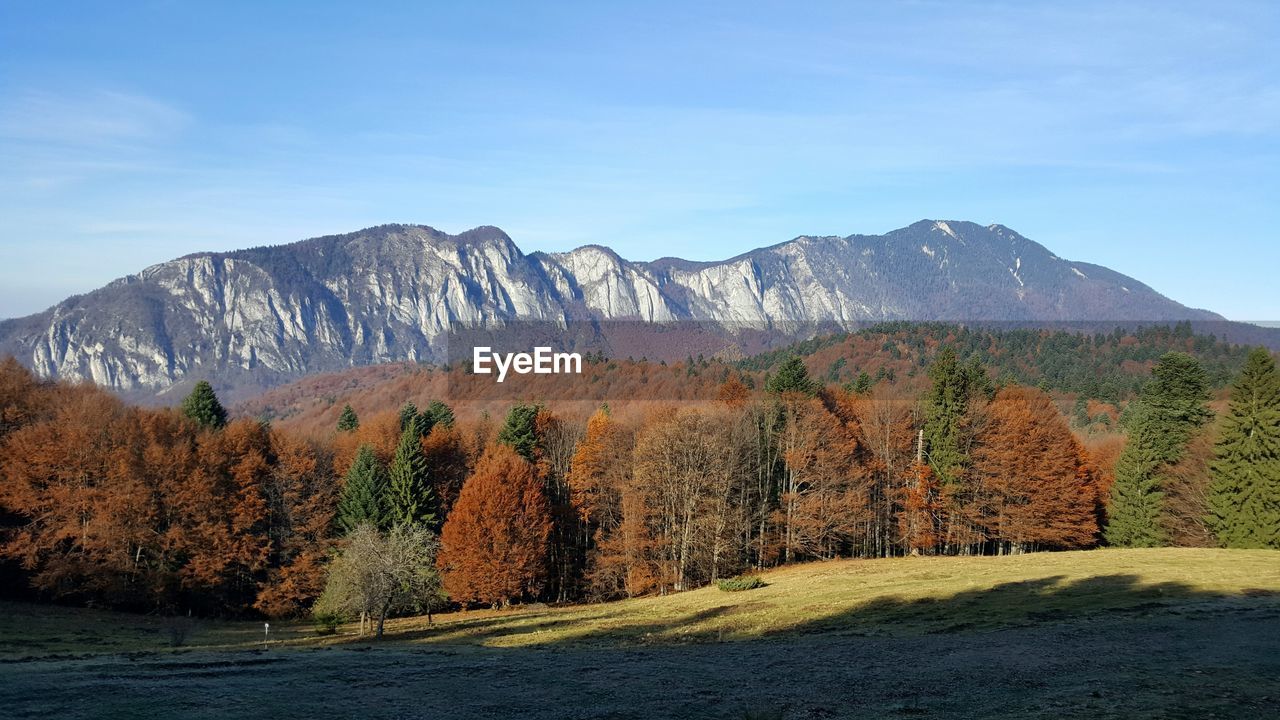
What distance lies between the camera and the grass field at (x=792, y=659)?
24.1 m

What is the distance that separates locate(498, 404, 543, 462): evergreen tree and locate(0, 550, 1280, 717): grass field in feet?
113

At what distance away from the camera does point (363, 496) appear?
7750cm

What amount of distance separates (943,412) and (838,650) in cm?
5021

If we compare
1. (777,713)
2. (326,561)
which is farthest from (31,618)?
(777,713)

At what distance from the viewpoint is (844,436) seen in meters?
79.5

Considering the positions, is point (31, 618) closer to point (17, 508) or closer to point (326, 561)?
point (17, 508)

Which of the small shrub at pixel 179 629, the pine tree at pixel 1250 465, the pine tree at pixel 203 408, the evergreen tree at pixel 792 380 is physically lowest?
the small shrub at pixel 179 629

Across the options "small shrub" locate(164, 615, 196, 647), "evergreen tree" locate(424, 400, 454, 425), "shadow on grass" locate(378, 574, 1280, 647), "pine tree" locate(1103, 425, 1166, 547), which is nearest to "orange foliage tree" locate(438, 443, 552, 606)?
"small shrub" locate(164, 615, 196, 647)

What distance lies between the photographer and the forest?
67875 mm

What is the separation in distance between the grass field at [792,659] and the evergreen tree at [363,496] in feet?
78.3

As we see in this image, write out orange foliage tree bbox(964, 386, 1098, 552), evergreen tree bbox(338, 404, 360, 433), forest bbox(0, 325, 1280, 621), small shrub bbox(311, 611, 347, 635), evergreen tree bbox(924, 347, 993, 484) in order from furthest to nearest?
evergreen tree bbox(338, 404, 360, 433)
evergreen tree bbox(924, 347, 993, 484)
orange foliage tree bbox(964, 386, 1098, 552)
forest bbox(0, 325, 1280, 621)
small shrub bbox(311, 611, 347, 635)

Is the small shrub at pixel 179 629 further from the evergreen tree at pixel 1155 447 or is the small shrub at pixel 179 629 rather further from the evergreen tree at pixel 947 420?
the evergreen tree at pixel 1155 447

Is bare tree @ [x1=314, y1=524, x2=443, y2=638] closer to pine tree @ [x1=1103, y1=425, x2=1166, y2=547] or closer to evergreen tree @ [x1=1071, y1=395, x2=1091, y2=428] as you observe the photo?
pine tree @ [x1=1103, y1=425, x2=1166, y2=547]

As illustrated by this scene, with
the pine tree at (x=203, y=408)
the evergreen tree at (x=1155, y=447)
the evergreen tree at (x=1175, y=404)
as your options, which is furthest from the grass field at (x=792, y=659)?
the pine tree at (x=203, y=408)
